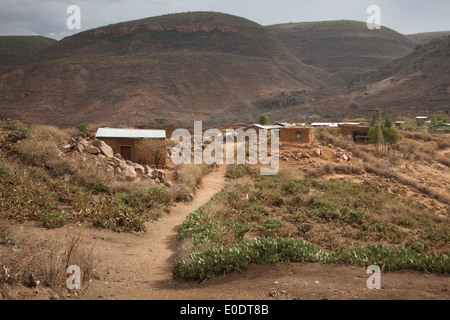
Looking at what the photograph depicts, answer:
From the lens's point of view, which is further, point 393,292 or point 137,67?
point 137,67

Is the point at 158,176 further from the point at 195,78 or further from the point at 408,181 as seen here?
the point at 195,78

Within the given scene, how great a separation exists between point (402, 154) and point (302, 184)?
15.0 metres

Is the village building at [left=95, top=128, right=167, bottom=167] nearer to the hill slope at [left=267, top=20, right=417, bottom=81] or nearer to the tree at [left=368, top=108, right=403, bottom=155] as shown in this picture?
the tree at [left=368, top=108, right=403, bottom=155]

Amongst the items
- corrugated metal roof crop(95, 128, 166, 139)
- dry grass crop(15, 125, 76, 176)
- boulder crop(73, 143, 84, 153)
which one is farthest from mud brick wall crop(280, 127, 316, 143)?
dry grass crop(15, 125, 76, 176)

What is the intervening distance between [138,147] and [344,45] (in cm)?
10545

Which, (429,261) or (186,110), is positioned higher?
(186,110)

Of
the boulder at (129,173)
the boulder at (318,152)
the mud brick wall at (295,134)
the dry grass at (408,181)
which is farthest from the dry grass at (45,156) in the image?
the mud brick wall at (295,134)

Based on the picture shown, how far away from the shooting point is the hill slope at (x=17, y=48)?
90812 millimetres

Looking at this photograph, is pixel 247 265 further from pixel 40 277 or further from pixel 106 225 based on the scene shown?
pixel 106 225

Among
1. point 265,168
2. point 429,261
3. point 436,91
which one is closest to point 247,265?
point 429,261

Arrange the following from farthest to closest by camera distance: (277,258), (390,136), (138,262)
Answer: (390,136) → (138,262) → (277,258)

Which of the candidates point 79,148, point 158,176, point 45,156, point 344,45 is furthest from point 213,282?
point 344,45

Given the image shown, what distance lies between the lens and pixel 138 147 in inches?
770
